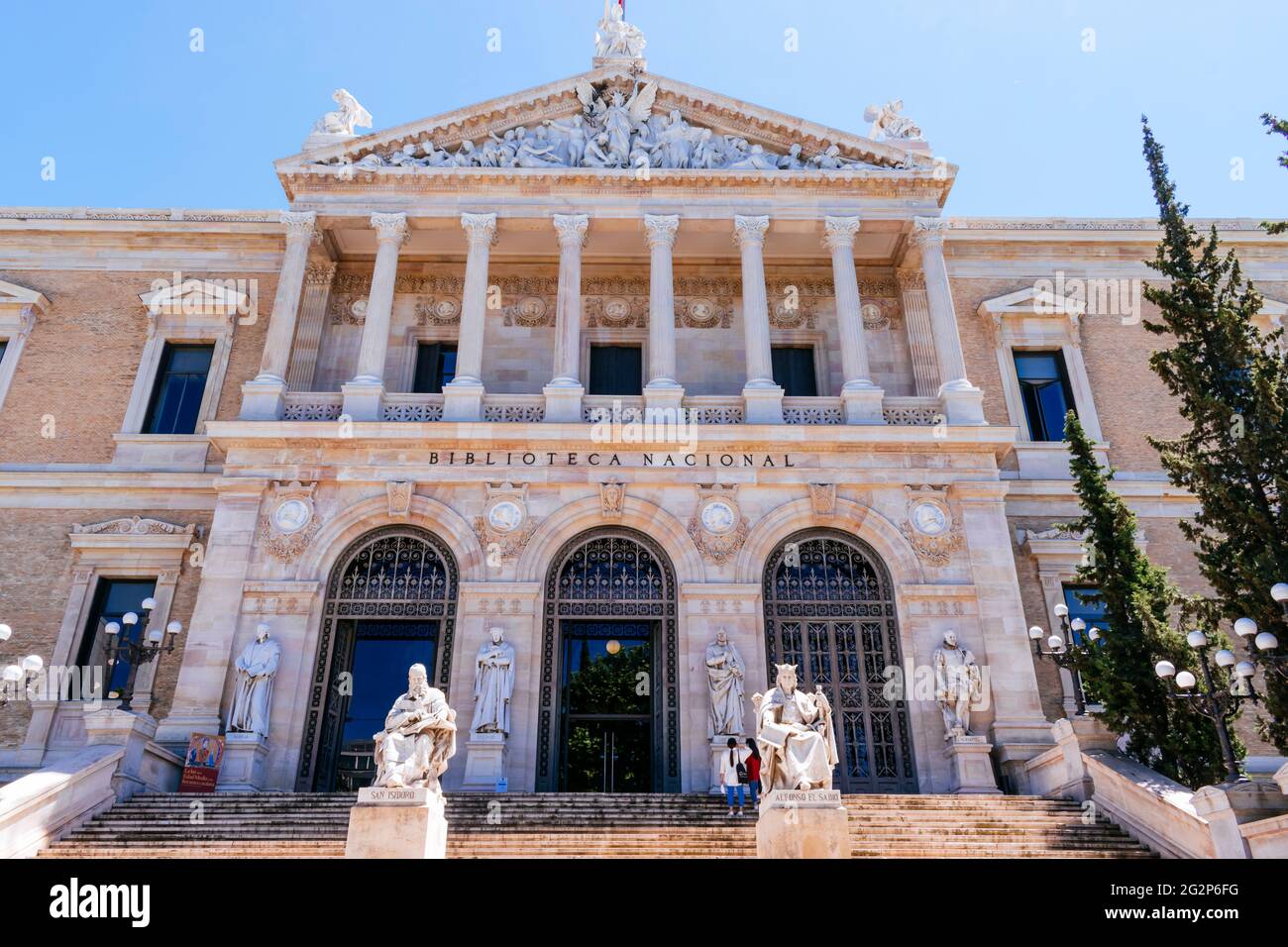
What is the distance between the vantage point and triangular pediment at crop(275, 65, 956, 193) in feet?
67.4

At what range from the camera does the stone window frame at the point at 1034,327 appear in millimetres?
21906

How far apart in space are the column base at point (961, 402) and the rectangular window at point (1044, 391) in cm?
362

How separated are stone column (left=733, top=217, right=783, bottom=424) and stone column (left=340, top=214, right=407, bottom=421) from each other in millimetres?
7138

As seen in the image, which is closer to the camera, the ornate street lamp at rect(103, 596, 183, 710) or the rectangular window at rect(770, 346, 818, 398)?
the ornate street lamp at rect(103, 596, 183, 710)

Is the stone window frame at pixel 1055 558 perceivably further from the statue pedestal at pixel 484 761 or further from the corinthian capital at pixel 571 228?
the statue pedestal at pixel 484 761

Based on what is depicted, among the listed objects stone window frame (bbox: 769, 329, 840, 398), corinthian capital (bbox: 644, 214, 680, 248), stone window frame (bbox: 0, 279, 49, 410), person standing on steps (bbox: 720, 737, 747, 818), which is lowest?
person standing on steps (bbox: 720, 737, 747, 818)

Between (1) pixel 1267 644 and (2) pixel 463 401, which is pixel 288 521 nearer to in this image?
(2) pixel 463 401

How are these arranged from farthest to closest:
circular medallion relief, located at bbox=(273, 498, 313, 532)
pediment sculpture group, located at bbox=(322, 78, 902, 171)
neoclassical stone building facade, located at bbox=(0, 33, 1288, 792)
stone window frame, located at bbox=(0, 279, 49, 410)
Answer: stone window frame, located at bbox=(0, 279, 49, 410) → pediment sculpture group, located at bbox=(322, 78, 902, 171) → circular medallion relief, located at bbox=(273, 498, 313, 532) → neoclassical stone building facade, located at bbox=(0, 33, 1288, 792)

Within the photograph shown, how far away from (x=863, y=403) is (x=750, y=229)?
457 cm

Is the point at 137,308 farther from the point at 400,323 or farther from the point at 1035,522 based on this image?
the point at 1035,522

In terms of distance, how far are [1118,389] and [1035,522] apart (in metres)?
4.42

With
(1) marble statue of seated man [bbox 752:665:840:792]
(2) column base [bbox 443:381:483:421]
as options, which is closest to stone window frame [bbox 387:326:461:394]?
(2) column base [bbox 443:381:483:421]

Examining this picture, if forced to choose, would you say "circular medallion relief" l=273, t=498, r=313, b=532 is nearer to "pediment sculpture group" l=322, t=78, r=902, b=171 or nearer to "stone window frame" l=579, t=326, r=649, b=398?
"stone window frame" l=579, t=326, r=649, b=398

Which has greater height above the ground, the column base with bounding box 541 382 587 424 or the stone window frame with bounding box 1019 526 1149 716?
the column base with bounding box 541 382 587 424
